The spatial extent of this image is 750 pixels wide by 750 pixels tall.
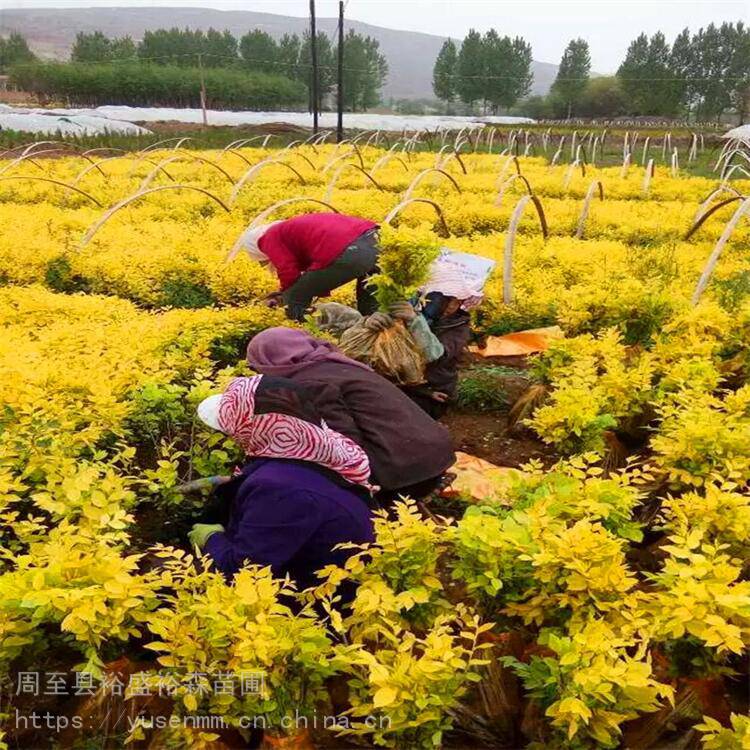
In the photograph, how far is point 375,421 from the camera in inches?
108

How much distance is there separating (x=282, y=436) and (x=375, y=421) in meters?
0.53

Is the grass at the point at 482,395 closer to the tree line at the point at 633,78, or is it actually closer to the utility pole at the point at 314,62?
the utility pole at the point at 314,62

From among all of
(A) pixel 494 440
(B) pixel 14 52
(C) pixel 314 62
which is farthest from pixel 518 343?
(B) pixel 14 52

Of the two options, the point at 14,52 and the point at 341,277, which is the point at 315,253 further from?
the point at 14,52

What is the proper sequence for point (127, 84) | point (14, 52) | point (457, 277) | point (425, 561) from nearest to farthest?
point (425, 561)
point (457, 277)
point (127, 84)
point (14, 52)

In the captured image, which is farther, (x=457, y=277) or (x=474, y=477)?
(x=457, y=277)

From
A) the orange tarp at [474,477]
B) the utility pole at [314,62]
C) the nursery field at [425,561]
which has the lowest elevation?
the orange tarp at [474,477]

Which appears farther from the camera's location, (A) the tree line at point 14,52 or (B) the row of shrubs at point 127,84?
(A) the tree line at point 14,52

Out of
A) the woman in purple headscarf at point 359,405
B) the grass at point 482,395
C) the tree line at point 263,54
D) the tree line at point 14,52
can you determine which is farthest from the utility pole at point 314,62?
the tree line at point 14,52

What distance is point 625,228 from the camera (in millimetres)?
8953

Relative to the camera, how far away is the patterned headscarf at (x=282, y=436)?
2.31 metres

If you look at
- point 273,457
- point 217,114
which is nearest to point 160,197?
point 273,457

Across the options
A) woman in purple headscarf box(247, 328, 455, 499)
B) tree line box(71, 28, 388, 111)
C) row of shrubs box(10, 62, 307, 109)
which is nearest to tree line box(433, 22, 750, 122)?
tree line box(71, 28, 388, 111)

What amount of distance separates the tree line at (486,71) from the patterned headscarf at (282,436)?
238ft
